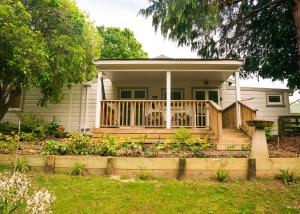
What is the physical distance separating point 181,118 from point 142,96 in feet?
10.1

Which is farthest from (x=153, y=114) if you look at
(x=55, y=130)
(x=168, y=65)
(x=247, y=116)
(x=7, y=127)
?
(x=7, y=127)

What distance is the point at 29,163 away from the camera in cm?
472

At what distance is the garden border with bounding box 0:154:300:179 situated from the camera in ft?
14.9

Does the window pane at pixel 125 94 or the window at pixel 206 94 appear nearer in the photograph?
the window at pixel 206 94

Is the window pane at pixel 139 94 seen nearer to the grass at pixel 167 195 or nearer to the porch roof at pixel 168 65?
the porch roof at pixel 168 65

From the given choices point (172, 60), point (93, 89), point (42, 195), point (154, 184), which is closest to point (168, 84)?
point (172, 60)

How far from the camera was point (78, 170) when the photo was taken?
4.55 meters

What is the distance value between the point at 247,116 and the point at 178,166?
4.03 m

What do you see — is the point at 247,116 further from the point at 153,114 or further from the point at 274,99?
the point at 274,99

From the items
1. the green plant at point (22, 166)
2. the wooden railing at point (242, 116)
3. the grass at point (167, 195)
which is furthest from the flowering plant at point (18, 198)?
the wooden railing at point (242, 116)

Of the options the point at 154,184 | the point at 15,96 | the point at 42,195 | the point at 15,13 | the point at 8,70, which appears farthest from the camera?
the point at 15,96

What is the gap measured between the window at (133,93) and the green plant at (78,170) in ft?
21.7

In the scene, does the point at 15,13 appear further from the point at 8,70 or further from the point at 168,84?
the point at 168,84

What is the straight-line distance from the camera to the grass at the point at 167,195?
3482 mm
